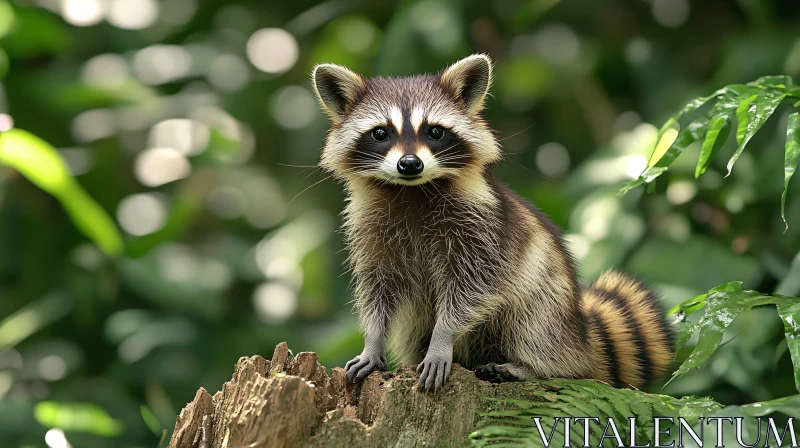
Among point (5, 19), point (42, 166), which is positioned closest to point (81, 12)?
point (5, 19)

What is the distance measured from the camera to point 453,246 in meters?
5.18

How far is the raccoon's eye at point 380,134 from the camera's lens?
16.6 ft

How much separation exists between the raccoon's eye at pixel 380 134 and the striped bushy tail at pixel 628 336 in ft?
5.13

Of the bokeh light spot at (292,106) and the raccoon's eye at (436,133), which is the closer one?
the raccoon's eye at (436,133)

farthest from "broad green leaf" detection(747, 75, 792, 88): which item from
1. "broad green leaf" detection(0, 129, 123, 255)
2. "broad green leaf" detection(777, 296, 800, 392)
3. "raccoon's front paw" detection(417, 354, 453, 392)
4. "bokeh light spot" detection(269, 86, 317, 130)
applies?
"bokeh light spot" detection(269, 86, 317, 130)

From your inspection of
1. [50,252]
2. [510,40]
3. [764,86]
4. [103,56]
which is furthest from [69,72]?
[764,86]

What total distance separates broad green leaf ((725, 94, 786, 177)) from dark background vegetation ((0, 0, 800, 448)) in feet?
9.43

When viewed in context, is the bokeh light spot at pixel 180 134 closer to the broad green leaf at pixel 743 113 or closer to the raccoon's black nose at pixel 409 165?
the raccoon's black nose at pixel 409 165

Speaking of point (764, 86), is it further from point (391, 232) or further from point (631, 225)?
point (631, 225)

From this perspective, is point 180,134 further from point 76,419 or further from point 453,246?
point 453,246

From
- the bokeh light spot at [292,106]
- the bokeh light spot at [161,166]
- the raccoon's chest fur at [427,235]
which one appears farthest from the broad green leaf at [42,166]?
the raccoon's chest fur at [427,235]

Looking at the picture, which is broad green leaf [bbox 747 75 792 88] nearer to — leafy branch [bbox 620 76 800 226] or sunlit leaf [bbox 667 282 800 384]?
leafy branch [bbox 620 76 800 226]

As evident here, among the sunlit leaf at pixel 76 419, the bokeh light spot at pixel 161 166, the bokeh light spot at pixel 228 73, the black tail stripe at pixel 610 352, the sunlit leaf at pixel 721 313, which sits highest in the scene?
the bokeh light spot at pixel 228 73

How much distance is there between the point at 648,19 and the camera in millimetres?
10141
